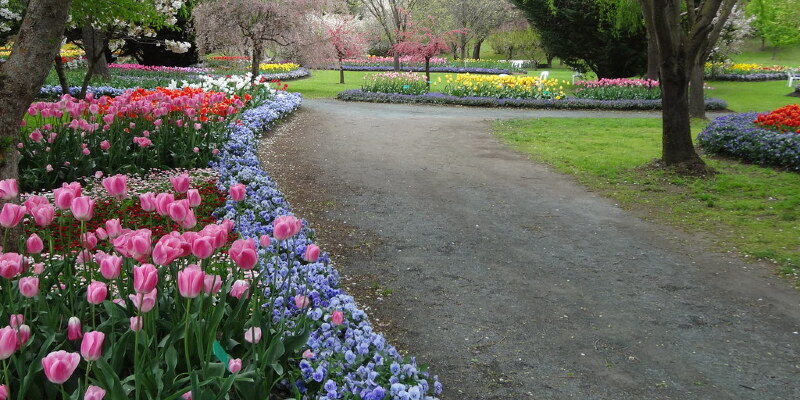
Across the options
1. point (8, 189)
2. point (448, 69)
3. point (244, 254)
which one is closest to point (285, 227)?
point (244, 254)

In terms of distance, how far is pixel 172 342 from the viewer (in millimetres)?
2457

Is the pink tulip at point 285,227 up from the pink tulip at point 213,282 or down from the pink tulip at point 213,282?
up

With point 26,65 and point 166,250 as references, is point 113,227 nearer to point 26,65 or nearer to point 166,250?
point 166,250

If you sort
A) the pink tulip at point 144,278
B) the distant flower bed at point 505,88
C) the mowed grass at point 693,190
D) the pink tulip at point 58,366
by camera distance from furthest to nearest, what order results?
the distant flower bed at point 505,88 → the mowed grass at point 693,190 → the pink tulip at point 144,278 → the pink tulip at point 58,366

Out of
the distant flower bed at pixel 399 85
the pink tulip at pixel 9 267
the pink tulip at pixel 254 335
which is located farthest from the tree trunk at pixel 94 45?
the pink tulip at pixel 254 335

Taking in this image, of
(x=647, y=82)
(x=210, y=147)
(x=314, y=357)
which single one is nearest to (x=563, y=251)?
(x=314, y=357)

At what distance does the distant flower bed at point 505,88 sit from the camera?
21625 millimetres

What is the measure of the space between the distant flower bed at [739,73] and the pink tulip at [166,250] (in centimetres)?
3360

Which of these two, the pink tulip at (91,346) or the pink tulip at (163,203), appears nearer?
the pink tulip at (91,346)

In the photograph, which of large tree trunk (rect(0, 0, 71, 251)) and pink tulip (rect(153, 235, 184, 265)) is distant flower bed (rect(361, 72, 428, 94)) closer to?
large tree trunk (rect(0, 0, 71, 251))

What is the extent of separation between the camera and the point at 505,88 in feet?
72.7

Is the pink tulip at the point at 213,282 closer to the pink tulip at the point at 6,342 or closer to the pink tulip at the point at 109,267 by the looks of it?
the pink tulip at the point at 109,267

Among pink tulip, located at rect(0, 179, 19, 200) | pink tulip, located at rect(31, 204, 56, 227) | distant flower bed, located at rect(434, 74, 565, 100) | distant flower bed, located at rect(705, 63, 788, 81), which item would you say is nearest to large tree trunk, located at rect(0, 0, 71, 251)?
pink tulip, located at rect(0, 179, 19, 200)

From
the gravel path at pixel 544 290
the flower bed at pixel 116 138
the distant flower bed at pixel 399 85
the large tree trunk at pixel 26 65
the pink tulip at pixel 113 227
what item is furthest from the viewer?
the distant flower bed at pixel 399 85
